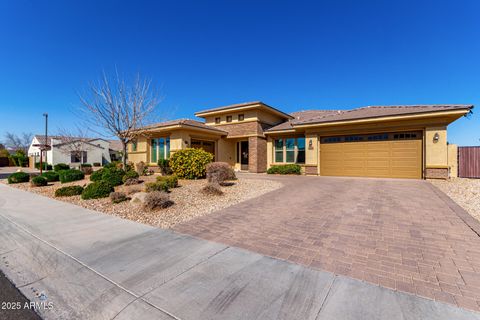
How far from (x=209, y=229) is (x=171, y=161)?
8.53 metres

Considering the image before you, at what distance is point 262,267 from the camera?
3.14 m

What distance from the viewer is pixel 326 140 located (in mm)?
14711

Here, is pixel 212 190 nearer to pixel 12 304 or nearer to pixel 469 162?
pixel 12 304

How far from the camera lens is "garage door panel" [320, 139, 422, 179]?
12234mm

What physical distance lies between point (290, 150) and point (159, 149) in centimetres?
1067

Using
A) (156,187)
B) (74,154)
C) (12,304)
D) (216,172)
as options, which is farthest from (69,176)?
(74,154)

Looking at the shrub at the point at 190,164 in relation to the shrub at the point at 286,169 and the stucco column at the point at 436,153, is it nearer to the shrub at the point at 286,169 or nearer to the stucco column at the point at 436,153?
the shrub at the point at 286,169

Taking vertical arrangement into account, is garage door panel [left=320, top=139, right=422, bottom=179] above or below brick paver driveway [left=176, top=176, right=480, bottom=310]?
above

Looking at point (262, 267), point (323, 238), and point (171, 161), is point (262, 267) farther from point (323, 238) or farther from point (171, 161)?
point (171, 161)

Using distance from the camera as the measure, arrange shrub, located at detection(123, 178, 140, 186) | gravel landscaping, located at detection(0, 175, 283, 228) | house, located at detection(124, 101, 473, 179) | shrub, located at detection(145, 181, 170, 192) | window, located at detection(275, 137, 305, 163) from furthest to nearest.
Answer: window, located at detection(275, 137, 305, 163) < house, located at detection(124, 101, 473, 179) < shrub, located at detection(123, 178, 140, 186) < shrub, located at detection(145, 181, 170, 192) < gravel landscaping, located at detection(0, 175, 283, 228)

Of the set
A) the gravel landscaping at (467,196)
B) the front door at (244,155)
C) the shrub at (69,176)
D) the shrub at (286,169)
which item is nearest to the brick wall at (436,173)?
the gravel landscaping at (467,196)

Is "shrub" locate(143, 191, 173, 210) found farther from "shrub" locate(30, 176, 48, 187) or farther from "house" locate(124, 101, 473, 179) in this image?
"shrub" locate(30, 176, 48, 187)

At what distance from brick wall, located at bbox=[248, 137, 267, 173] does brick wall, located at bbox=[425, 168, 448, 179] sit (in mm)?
10536

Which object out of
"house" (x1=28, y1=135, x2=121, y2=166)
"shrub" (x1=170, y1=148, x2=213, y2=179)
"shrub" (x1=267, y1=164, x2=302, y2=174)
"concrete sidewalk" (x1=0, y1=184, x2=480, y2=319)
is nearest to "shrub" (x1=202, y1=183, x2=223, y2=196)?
"concrete sidewalk" (x1=0, y1=184, x2=480, y2=319)
